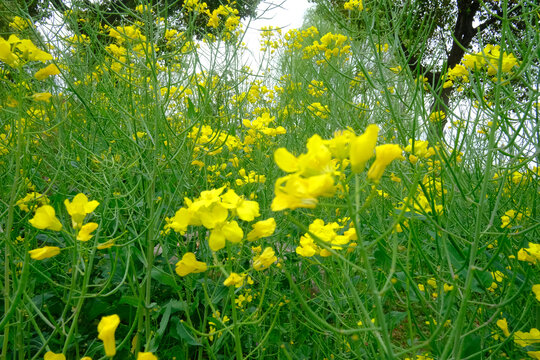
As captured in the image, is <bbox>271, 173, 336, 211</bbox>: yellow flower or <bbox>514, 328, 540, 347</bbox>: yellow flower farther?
<bbox>514, 328, 540, 347</bbox>: yellow flower

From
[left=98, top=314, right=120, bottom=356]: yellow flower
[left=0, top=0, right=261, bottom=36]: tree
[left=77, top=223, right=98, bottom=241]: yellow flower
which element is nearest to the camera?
[left=98, top=314, right=120, bottom=356]: yellow flower

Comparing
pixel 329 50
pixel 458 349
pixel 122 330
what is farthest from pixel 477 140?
pixel 122 330

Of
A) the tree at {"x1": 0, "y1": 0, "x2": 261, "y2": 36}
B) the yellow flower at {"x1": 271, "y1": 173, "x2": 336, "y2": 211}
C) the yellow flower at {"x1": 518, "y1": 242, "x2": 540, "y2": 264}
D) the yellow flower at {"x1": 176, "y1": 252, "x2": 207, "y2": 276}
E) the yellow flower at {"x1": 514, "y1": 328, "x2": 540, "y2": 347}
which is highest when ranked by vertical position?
the tree at {"x1": 0, "y1": 0, "x2": 261, "y2": 36}

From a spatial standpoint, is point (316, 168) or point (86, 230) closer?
point (316, 168)

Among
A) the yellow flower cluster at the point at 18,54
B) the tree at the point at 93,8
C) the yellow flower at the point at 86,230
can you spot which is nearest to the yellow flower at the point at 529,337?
the yellow flower at the point at 86,230

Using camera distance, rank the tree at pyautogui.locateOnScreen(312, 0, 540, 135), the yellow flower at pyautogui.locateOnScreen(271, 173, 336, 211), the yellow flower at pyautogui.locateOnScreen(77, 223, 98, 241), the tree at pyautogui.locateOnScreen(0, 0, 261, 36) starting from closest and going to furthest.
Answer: the yellow flower at pyautogui.locateOnScreen(271, 173, 336, 211), the yellow flower at pyautogui.locateOnScreen(77, 223, 98, 241), the tree at pyautogui.locateOnScreen(312, 0, 540, 135), the tree at pyautogui.locateOnScreen(0, 0, 261, 36)

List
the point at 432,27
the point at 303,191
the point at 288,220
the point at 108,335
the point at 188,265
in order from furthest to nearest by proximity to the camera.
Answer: the point at 432,27 < the point at 288,220 < the point at 188,265 < the point at 108,335 < the point at 303,191

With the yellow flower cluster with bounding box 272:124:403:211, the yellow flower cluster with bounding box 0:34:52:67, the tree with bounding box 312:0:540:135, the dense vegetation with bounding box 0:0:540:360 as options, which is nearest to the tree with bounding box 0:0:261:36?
the dense vegetation with bounding box 0:0:540:360

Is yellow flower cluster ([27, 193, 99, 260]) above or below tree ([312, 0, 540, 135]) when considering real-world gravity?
below

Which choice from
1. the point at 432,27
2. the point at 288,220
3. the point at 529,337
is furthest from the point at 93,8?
the point at 529,337

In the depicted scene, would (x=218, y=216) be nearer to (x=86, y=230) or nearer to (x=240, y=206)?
(x=240, y=206)

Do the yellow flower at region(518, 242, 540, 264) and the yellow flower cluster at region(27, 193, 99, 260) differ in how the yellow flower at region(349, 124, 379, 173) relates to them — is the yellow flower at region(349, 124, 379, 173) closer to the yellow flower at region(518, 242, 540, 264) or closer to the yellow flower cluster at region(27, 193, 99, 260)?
the yellow flower cluster at region(27, 193, 99, 260)

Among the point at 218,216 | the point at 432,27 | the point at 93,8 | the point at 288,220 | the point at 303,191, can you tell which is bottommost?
the point at 288,220

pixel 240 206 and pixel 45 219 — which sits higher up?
pixel 240 206
